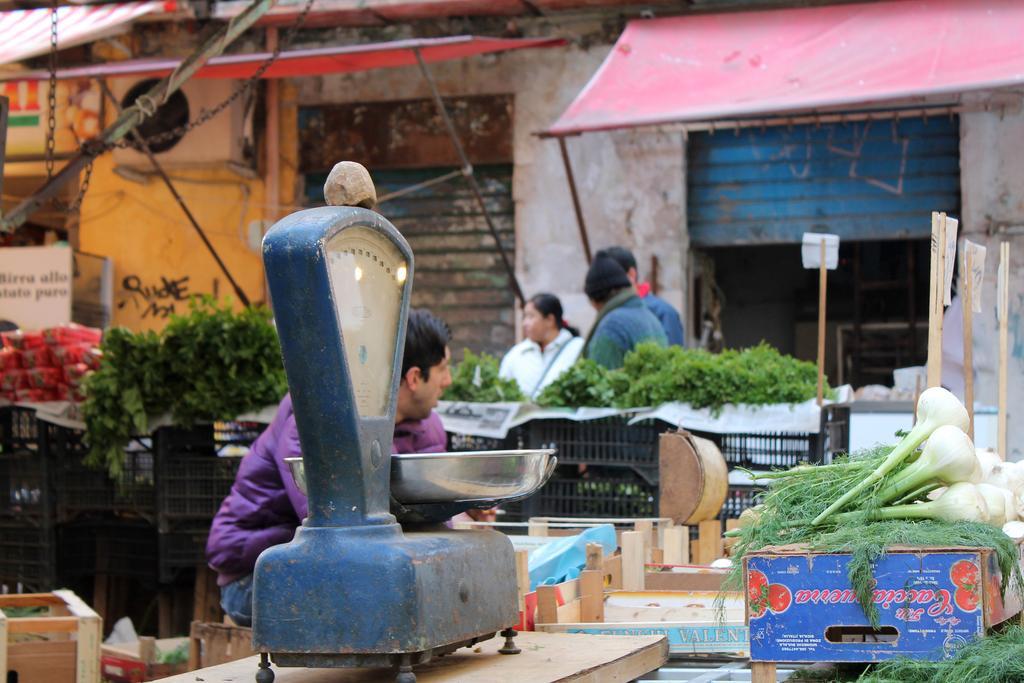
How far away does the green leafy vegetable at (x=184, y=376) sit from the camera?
704 centimetres

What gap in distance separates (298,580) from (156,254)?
30.3 feet

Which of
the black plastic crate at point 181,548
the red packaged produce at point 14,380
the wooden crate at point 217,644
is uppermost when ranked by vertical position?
the red packaged produce at point 14,380

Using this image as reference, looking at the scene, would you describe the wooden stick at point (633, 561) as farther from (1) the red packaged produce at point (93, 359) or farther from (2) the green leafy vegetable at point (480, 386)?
(1) the red packaged produce at point (93, 359)

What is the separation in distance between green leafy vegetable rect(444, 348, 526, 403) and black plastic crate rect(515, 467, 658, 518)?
53cm

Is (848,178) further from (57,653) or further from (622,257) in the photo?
(57,653)

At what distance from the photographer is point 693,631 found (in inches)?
154

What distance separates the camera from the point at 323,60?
9148 millimetres

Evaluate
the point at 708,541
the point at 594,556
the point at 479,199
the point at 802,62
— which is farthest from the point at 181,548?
the point at 802,62

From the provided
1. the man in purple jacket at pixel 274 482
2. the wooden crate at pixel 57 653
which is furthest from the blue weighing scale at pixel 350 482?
the wooden crate at pixel 57 653

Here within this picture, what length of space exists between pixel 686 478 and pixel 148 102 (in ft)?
10.9

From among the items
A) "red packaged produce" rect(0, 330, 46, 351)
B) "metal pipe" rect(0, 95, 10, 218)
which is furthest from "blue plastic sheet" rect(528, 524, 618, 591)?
"red packaged produce" rect(0, 330, 46, 351)

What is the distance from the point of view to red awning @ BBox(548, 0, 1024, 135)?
7.23 meters

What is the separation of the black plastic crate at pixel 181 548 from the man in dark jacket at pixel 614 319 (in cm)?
228

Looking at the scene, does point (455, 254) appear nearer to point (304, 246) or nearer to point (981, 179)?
point (981, 179)
